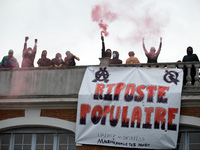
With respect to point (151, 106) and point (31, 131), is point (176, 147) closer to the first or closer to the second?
point (151, 106)

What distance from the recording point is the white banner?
17594mm

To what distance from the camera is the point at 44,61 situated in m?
20.5

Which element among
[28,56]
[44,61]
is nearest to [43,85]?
[44,61]

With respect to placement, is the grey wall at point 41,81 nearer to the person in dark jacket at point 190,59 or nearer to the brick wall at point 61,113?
the brick wall at point 61,113

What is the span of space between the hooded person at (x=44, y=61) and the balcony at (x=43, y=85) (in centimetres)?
64

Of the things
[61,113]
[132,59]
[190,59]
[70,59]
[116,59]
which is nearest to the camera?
[190,59]

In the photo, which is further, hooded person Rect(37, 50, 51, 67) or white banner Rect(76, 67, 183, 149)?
hooded person Rect(37, 50, 51, 67)

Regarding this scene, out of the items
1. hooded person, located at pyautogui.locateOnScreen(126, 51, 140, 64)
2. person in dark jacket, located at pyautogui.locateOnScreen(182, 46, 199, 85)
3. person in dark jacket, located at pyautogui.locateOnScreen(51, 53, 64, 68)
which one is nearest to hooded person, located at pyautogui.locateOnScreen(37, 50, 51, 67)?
person in dark jacket, located at pyautogui.locateOnScreen(51, 53, 64, 68)

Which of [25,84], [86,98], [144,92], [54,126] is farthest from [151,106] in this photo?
[25,84]

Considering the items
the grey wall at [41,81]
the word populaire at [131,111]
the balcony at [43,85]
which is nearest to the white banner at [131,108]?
the word populaire at [131,111]

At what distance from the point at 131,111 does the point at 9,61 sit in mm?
5587

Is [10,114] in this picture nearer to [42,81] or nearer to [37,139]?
[37,139]

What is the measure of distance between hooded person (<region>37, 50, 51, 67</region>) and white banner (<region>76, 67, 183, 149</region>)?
93.0 inches

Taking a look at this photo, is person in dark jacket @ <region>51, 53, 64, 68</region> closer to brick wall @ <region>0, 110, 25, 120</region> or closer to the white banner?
the white banner
